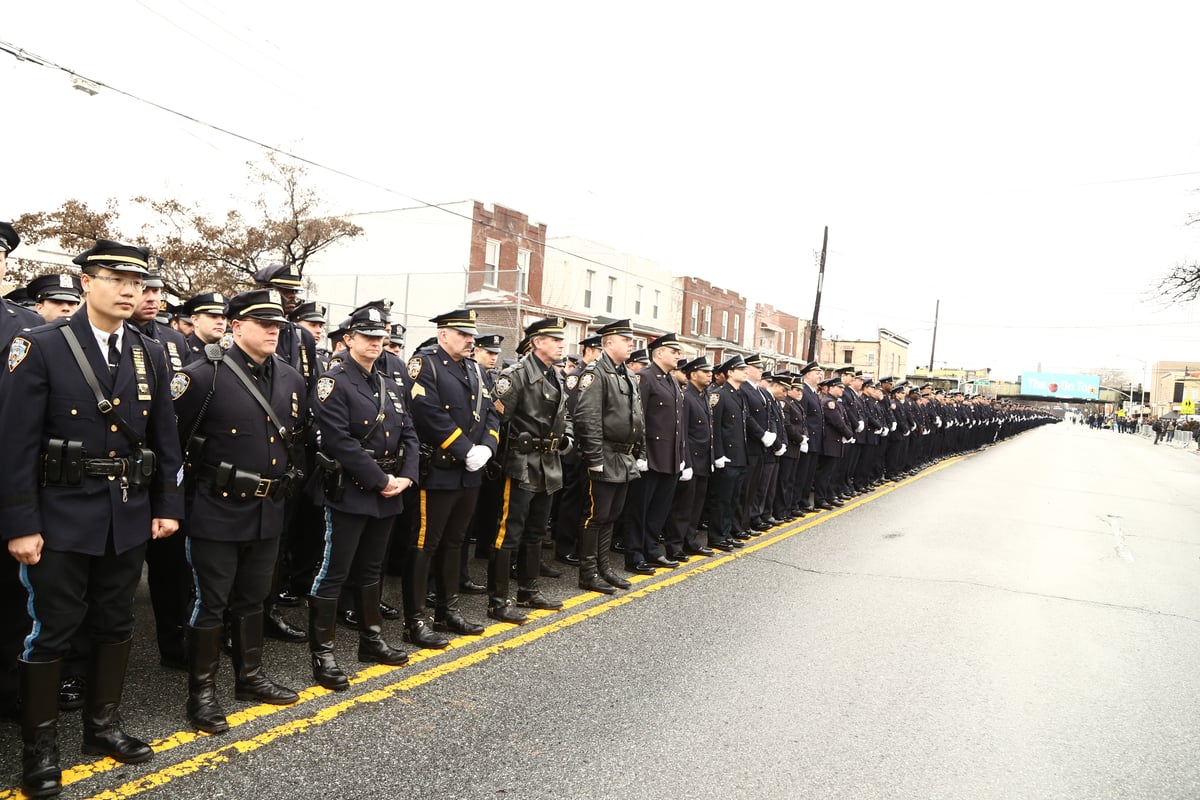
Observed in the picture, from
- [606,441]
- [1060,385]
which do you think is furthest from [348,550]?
[1060,385]

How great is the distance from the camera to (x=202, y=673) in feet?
12.1

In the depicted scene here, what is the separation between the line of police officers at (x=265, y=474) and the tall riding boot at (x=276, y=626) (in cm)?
2

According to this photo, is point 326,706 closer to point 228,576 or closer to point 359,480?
point 228,576

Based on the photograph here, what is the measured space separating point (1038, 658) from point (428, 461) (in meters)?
4.48

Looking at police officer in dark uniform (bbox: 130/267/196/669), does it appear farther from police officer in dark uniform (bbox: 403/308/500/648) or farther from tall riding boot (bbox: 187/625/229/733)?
police officer in dark uniform (bbox: 403/308/500/648)

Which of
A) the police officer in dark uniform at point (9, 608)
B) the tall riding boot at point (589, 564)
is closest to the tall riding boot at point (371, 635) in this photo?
the police officer in dark uniform at point (9, 608)

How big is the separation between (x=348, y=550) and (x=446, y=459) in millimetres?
883

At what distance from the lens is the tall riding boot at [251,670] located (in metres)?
3.92

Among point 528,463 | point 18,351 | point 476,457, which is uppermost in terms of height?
point 18,351

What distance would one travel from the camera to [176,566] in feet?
14.8

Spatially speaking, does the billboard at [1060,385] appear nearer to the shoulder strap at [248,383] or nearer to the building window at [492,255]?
the building window at [492,255]

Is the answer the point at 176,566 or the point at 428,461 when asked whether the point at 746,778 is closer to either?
the point at 428,461

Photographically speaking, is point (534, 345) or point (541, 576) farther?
point (541, 576)

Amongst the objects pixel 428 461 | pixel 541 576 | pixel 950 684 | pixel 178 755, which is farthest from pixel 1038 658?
pixel 178 755
